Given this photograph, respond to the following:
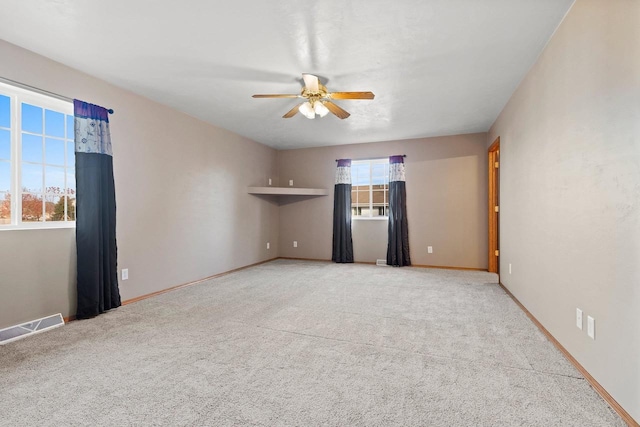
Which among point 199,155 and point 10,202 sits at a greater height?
point 199,155

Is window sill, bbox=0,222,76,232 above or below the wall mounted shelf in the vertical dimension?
below

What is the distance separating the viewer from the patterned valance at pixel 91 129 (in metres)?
3.07

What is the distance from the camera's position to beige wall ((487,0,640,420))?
1.53 metres

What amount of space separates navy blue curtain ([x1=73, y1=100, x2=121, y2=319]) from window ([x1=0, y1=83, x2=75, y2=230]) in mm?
218

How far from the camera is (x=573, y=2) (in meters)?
Result: 2.04

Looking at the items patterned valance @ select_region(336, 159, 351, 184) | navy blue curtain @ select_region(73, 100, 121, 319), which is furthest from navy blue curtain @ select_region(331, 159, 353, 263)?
navy blue curtain @ select_region(73, 100, 121, 319)

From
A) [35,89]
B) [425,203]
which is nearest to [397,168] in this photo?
[425,203]

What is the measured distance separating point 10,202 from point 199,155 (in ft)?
7.72

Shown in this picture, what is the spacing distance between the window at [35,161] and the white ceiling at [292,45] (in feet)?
1.69

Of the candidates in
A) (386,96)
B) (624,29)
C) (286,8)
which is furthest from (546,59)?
(286,8)

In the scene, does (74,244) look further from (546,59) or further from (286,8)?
(546,59)

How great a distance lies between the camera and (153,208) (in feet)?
13.0

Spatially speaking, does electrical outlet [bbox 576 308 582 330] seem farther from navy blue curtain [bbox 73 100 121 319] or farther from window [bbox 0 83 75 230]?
window [bbox 0 83 75 230]

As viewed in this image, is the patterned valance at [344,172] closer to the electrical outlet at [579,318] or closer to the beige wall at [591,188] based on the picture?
the beige wall at [591,188]
